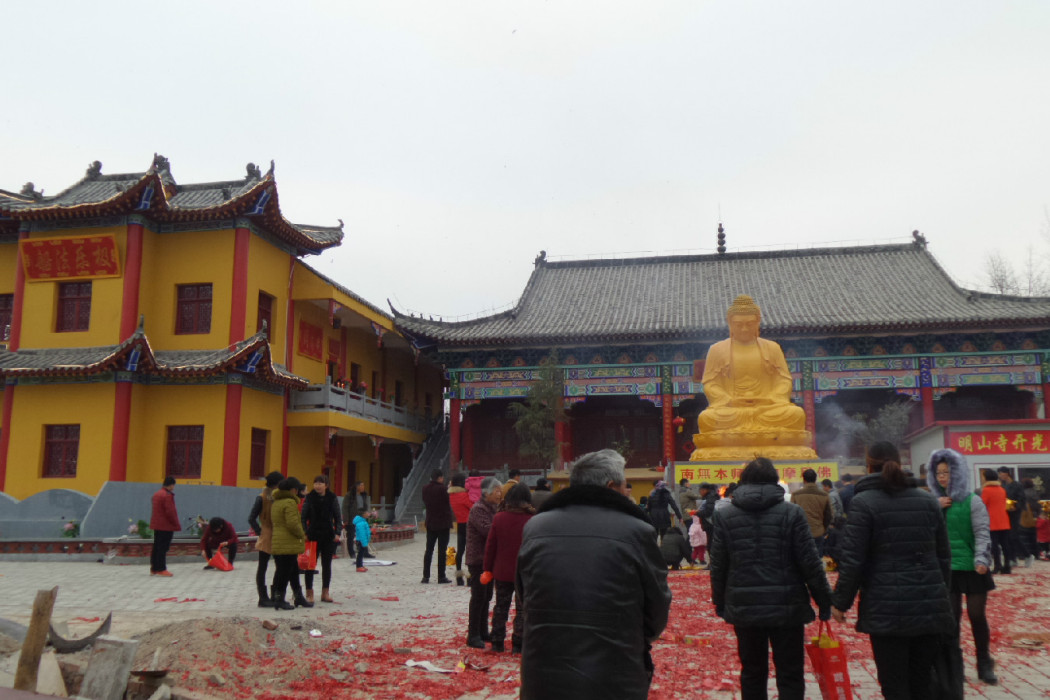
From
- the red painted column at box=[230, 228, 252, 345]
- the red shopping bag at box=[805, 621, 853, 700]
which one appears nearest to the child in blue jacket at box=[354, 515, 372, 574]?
the red painted column at box=[230, 228, 252, 345]

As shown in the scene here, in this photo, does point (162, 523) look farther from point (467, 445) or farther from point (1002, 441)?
point (467, 445)

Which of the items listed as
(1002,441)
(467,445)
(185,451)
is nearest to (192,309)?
(185,451)

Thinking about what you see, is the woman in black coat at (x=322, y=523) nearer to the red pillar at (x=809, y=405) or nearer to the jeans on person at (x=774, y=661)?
the jeans on person at (x=774, y=661)

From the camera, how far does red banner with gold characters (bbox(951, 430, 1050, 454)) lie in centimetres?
1402

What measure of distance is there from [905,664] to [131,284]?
58.2ft

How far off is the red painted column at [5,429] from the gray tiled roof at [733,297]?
9.37 meters

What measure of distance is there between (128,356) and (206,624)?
12921 millimetres

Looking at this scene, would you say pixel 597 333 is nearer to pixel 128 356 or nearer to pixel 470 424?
pixel 470 424

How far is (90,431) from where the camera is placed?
57.9ft

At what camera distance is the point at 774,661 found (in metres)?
4.03

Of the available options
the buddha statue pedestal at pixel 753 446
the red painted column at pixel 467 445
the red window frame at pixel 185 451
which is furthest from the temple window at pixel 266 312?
the buddha statue pedestal at pixel 753 446

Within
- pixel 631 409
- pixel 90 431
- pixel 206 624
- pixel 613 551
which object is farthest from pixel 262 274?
pixel 613 551

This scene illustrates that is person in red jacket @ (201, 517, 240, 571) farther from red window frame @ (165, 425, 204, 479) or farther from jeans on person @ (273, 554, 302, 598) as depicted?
red window frame @ (165, 425, 204, 479)

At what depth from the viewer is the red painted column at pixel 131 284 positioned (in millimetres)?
18281
